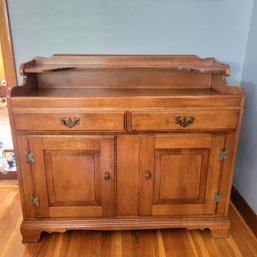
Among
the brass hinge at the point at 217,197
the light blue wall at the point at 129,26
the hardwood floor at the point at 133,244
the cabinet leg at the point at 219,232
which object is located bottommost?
the hardwood floor at the point at 133,244

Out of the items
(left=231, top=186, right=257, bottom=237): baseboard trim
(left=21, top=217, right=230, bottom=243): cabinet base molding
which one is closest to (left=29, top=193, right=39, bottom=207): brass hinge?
(left=21, top=217, right=230, bottom=243): cabinet base molding

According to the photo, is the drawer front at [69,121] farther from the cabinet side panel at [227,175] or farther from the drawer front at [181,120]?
the cabinet side panel at [227,175]

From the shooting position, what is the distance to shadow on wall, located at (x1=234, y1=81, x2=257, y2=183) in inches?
62.3

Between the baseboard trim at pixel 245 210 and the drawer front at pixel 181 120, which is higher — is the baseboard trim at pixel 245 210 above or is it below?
below

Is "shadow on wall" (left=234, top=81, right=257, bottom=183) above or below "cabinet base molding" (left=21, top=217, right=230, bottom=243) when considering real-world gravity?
above

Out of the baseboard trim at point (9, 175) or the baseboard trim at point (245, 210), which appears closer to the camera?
the baseboard trim at point (245, 210)

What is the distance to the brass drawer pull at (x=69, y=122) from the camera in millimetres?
1262

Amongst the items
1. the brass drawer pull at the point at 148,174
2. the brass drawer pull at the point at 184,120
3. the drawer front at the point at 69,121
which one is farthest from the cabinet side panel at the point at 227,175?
the drawer front at the point at 69,121

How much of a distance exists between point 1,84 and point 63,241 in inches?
136

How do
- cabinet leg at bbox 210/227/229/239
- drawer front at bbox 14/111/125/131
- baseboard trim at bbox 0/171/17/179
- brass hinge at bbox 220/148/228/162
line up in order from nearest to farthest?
drawer front at bbox 14/111/125/131
brass hinge at bbox 220/148/228/162
cabinet leg at bbox 210/227/229/239
baseboard trim at bbox 0/171/17/179

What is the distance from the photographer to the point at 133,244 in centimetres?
147

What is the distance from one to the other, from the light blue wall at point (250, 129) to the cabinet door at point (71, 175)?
0.88m

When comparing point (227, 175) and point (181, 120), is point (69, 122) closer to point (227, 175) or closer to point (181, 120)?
point (181, 120)

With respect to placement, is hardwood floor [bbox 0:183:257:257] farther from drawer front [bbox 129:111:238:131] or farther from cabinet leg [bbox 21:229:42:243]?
drawer front [bbox 129:111:238:131]
